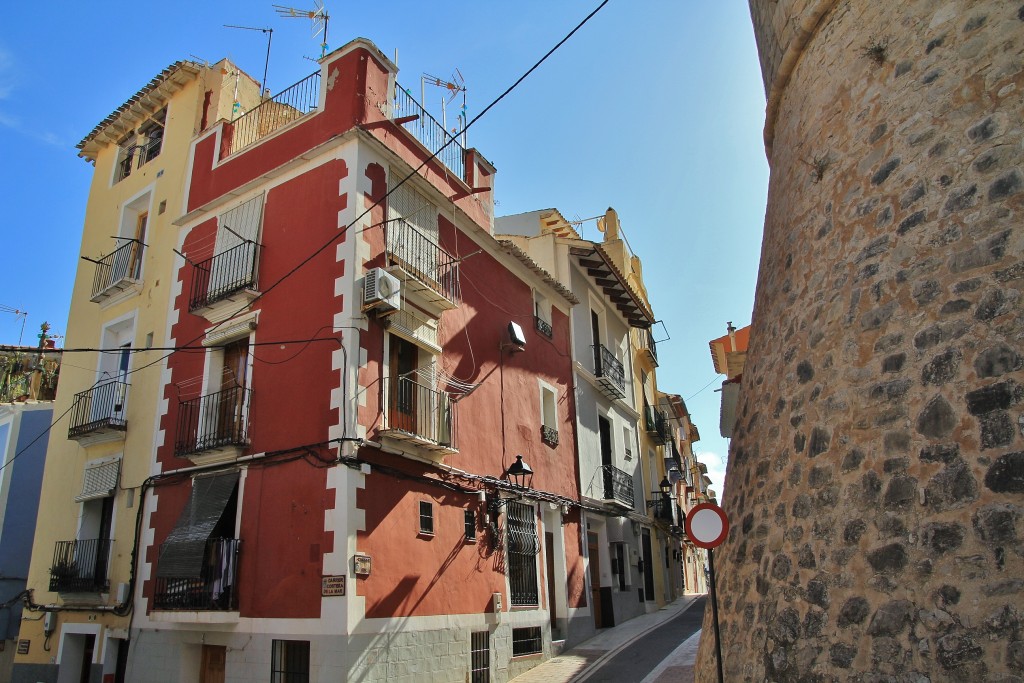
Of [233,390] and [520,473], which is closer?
[233,390]

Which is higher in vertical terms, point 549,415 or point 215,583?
point 549,415

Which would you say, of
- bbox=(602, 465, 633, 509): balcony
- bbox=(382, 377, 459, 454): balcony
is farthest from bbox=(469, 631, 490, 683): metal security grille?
bbox=(602, 465, 633, 509): balcony

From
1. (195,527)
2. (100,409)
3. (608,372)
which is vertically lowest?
(195,527)

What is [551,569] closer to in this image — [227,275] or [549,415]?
[549,415]

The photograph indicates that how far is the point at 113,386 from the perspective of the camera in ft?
45.6

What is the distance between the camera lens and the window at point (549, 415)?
15.6 m

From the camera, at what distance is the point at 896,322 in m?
5.54

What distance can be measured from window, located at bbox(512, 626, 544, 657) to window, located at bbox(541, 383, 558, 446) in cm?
398

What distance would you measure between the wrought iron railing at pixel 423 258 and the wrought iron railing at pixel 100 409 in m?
6.42

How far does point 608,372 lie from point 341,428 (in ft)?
36.2

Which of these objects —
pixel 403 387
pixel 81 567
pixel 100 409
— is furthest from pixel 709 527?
pixel 100 409

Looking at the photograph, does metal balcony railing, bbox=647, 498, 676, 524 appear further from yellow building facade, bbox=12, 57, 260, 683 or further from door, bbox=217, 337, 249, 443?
yellow building facade, bbox=12, 57, 260, 683

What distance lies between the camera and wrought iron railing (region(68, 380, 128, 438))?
13.3 meters

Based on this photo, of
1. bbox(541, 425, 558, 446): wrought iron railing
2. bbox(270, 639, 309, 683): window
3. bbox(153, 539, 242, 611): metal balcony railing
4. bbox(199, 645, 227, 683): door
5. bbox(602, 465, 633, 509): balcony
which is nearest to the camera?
bbox(270, 639, 309, 683): window
